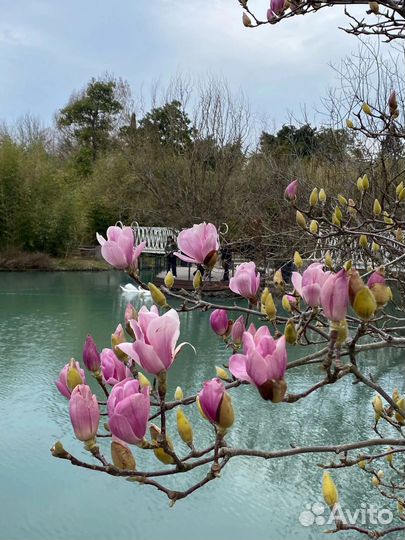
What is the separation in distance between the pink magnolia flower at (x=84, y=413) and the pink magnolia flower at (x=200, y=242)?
0.26 m

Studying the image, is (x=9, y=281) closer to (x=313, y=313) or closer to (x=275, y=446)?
(x=275, y=446)

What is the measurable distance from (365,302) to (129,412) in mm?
203

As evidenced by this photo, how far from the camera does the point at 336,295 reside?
1.49ft

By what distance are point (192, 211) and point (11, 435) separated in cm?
674

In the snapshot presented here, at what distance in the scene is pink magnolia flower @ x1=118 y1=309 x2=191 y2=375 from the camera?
0.47 m

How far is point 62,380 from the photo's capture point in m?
0.63

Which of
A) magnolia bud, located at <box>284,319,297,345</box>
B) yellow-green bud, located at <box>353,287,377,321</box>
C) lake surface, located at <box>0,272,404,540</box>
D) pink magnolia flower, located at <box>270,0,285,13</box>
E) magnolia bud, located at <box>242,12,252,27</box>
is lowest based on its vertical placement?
lake surface, located at <box>0,272,404,540</box>

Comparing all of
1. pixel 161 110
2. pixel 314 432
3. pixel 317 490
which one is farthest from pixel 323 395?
pixel 161 110

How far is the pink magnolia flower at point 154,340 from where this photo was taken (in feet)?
1.54

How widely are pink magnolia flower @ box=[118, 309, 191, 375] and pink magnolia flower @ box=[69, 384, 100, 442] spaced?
55 mm

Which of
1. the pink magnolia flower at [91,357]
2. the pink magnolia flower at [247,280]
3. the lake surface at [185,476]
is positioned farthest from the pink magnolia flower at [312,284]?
the lake surface at [185,476]

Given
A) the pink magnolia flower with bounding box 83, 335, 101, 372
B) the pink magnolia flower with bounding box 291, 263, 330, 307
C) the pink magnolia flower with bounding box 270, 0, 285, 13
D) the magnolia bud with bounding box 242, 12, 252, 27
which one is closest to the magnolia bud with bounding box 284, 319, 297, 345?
the pink magnolia flower with bounding box 291, 263, 330, 307

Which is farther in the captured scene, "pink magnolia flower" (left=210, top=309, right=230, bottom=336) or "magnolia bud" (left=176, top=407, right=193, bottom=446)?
"pink magnolia flower" (left=210, top=309, right=230, bottom=336)

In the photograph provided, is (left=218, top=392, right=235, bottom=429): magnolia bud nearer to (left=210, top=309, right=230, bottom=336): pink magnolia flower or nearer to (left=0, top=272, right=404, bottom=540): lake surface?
(left=210, top=309, right=230, bottom=336): pink magnolia flower
